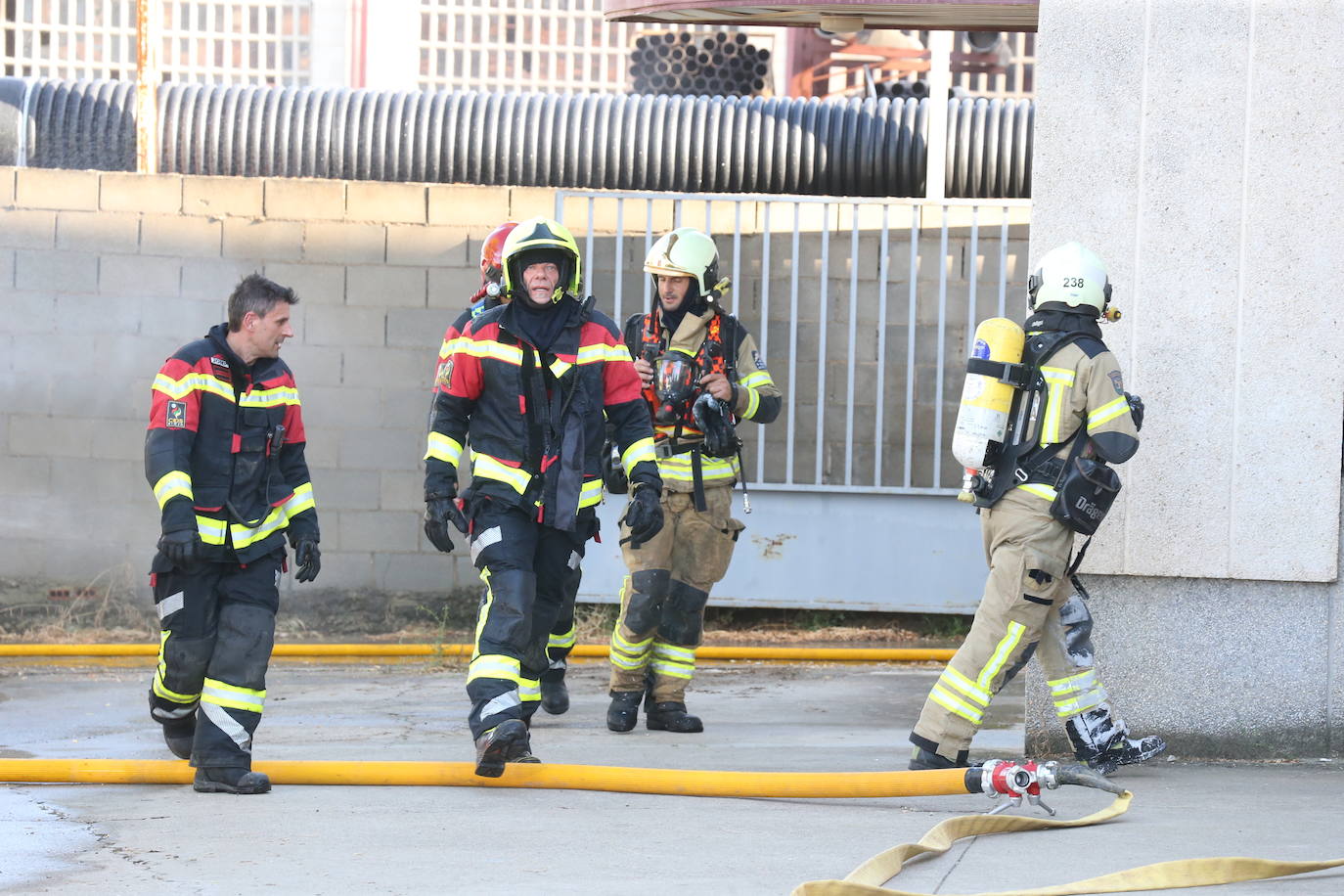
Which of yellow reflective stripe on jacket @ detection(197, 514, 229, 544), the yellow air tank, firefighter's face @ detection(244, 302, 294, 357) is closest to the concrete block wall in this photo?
firefighter's face @ detection(244, 302, 294, 357)

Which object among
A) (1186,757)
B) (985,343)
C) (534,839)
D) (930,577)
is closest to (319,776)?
(534,839)

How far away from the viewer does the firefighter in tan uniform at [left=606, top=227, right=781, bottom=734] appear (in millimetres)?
6633

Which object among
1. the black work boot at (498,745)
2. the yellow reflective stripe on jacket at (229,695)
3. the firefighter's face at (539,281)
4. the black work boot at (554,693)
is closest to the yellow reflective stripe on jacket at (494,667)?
the black work boot at (498,745)

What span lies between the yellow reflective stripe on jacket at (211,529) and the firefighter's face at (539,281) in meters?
1.20

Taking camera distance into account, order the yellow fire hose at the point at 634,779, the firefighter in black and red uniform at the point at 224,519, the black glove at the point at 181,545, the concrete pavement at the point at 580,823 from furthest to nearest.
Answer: the firefighter in black and red uniform at the point at 224,519
the black glove at the point at 181,545
the yellow fire hose at the point at 634,779
the concrete pavement at the point at 580,823

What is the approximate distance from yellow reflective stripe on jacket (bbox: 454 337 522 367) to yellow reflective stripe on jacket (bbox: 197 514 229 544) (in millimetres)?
929

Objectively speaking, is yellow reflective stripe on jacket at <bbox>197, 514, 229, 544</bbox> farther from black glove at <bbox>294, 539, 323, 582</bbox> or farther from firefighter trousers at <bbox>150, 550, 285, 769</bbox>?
black glove at <bbox>294, 539, 323, 582</bbox>

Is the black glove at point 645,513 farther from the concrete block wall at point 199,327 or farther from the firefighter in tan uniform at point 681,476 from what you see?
the concrete block wall at point 199,327

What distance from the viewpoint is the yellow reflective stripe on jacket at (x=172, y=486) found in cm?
525

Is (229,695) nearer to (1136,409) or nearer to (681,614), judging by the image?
(681,614)

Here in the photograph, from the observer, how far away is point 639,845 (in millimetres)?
4633

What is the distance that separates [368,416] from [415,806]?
4536 mm

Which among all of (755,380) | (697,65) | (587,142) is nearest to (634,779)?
(755,380)

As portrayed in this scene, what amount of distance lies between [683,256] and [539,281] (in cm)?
115
